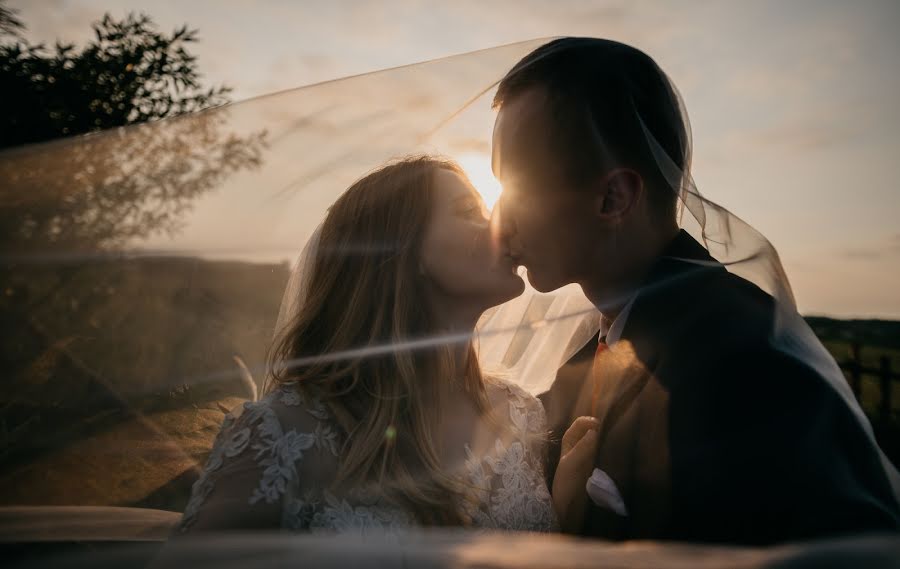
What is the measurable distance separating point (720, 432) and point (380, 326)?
Answer: 1.68 m

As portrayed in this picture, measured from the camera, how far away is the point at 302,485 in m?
2.27

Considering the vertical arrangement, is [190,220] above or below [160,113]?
below

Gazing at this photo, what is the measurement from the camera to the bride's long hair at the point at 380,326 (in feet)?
8.57

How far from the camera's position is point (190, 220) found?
206 centimetres

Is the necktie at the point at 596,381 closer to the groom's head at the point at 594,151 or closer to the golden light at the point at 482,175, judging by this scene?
the groom's head at the point at 594,151

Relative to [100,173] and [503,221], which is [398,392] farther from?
[100,173]

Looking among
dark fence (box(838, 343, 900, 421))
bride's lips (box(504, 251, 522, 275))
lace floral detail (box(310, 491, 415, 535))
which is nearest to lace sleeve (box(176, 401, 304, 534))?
lace floral detail (box(310, 491, 415, 535))

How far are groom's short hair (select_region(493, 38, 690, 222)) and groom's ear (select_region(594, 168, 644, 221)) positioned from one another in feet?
0.13

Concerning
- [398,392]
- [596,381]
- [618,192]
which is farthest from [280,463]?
[618,192]

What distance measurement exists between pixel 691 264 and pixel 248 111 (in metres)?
1.93

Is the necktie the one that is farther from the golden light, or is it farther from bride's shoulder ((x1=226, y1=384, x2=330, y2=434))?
bride's shoulder ((x1=226, y1=384, x2=330, y2=434))

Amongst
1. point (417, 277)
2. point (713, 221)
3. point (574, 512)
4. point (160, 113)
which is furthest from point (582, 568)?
point (160, 113)

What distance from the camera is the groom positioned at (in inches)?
62.4

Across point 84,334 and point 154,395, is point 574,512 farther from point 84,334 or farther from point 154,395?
point 84,334
